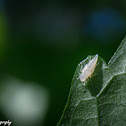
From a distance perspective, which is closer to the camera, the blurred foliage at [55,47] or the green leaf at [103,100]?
the green leaf at [103,100]

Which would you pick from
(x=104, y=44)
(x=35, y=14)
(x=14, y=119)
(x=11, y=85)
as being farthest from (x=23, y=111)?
(x=35, y=14)

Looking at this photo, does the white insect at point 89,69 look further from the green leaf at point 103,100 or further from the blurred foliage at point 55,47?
the blurred foliage at point 55,47

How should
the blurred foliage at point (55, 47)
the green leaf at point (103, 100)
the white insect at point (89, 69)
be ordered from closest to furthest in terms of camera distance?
the green leaf at point (103, 100) < the white insect at point (89, 69) < the blurred foliage at point (55, 47)

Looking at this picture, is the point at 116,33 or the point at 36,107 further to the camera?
the point at 116,33

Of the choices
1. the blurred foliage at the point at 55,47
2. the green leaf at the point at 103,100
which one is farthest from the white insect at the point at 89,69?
the blurred foliage at the point at 55,47

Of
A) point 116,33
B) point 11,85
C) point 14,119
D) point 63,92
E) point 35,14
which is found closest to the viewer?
point 63,92

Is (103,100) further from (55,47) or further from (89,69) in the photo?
(55,47)

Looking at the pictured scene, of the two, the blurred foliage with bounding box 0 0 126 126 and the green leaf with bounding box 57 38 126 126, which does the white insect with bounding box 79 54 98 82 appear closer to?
the green leaf with bounding box 57 38 126 126

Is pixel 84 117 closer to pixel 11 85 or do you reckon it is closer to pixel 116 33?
pixel 11 85

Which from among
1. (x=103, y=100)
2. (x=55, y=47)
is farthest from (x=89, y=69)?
(x=55, y=47)
